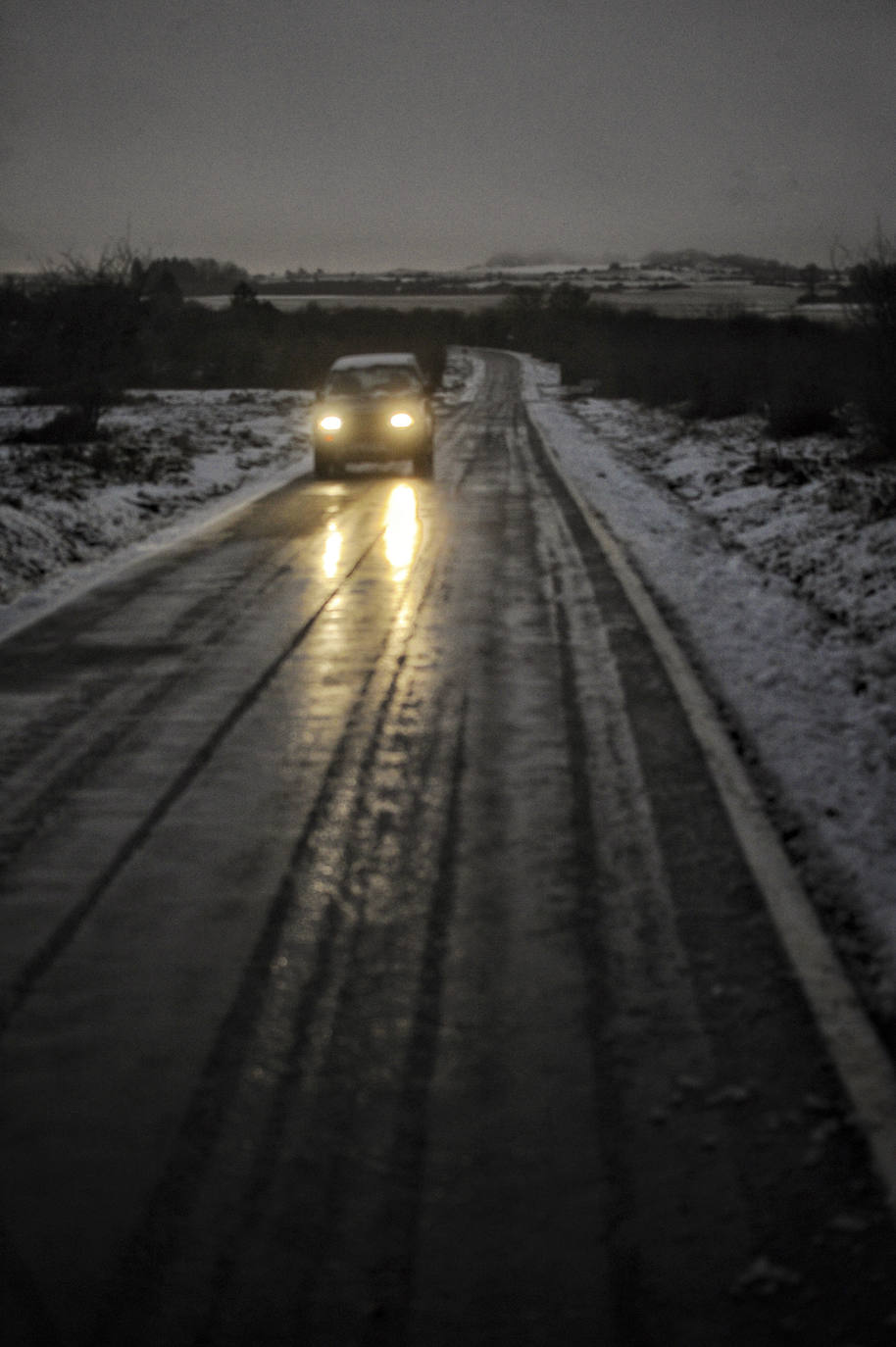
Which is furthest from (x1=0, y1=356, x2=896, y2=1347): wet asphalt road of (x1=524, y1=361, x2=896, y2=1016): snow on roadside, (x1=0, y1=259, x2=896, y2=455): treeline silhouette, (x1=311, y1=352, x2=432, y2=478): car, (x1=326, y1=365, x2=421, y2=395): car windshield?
(x1=326, y1=365, x2=421, y2=395): car windshield

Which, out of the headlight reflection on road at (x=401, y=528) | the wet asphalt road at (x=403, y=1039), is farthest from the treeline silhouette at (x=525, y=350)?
the wet asphalt road at (x=403, y=1039)

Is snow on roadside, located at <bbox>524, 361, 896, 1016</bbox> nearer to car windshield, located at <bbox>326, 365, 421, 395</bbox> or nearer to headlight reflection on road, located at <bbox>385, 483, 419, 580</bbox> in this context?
headlight reflection on road, located at <bbox>385, 483, 419, 580</bbox>

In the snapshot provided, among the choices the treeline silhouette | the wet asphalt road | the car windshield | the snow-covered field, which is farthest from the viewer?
the car windshield

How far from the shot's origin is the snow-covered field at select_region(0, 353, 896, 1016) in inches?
217

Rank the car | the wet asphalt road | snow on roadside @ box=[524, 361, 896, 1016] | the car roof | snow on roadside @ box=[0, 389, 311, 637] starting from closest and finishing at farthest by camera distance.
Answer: the wet asphalt road
snow on roadside @ box=[524, 361, 896, 1016]
snow on roadside @ box=[0, 389, 311, 637]
the car
the car roof

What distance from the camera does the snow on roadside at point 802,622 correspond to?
16.9 ft

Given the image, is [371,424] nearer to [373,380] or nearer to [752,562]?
[373,380]

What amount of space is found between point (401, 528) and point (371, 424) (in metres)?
6.78

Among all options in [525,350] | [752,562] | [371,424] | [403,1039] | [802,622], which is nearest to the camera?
[403,1039]

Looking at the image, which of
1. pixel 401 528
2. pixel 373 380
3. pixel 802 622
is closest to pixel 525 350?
pixel 373 380

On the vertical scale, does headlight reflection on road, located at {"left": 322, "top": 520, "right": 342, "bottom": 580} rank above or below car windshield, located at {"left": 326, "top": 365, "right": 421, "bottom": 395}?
below

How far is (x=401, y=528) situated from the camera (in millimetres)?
14805

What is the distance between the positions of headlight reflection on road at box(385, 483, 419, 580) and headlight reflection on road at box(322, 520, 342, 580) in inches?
18.9

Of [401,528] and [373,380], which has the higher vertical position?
[373,380]
